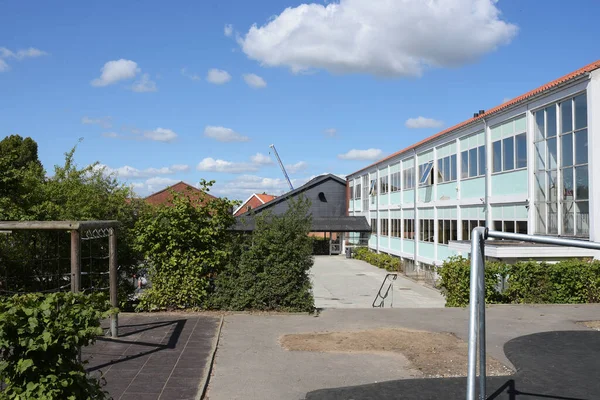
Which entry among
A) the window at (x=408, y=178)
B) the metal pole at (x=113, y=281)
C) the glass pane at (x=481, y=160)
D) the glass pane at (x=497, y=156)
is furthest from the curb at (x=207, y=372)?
the window at (x=408, y=178)

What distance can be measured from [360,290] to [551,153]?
39.0 feet

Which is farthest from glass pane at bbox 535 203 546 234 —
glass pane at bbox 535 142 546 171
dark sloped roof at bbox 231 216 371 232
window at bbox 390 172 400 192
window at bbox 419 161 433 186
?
dark sloped roof at bbox 231 216 371 232

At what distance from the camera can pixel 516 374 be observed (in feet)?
27.5

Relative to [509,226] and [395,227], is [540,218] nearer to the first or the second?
[509,226]

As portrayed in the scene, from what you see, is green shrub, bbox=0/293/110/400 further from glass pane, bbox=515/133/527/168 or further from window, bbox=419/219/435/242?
window, bbox=419/219/435/242

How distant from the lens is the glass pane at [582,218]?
17.5 meters

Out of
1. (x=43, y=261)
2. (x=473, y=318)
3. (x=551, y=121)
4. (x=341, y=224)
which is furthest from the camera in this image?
(x=341, y=224)

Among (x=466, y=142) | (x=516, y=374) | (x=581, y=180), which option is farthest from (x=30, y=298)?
(x=466, y=142)

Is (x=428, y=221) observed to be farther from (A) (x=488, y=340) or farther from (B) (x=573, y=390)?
(B) (x=573, y=390)

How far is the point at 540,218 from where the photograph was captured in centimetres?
2000

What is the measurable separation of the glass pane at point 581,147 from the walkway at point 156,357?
12490mm

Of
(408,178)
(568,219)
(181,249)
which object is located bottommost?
(181,249)

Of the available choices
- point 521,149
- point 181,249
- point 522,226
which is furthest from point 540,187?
point 181,249

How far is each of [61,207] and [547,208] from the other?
609 inches
